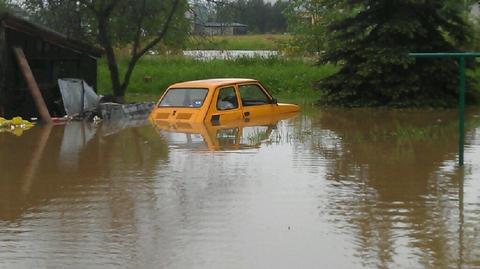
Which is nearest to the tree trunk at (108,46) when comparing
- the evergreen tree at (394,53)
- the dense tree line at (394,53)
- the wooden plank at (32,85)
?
the wooden plank at (32,85)

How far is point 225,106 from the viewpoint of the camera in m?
19.0

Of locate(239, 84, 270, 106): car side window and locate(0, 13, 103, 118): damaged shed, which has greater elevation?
locate(0, 13, 103, 118): damaged shed

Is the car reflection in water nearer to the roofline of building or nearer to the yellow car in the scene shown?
the yellow car

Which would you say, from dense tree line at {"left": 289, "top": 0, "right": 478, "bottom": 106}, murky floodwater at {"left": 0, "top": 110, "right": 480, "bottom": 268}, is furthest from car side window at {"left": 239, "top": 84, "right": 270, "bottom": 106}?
dense tree line at {"left": 289, "top": 0, "right": 478, "bottom": 106}

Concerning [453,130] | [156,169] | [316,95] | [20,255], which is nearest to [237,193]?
[156,169]

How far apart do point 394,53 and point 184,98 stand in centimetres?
797

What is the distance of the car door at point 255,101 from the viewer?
19.4 meters

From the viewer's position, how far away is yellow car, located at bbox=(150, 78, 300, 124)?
1861 cm

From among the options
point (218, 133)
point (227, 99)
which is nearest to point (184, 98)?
point (227, 99)

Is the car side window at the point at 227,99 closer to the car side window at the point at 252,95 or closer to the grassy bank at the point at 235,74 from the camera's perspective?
the car side window at the point at 252,95

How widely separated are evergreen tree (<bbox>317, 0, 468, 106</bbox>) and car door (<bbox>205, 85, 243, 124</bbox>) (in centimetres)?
713

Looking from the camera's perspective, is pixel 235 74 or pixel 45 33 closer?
pixel 45 33

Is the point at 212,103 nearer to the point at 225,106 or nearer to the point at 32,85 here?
the point at 225,106

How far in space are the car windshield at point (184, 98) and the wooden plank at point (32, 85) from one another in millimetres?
3537
